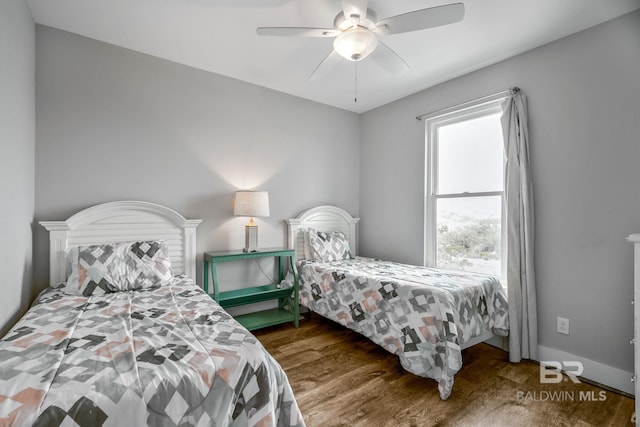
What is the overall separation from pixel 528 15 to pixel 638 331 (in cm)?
208

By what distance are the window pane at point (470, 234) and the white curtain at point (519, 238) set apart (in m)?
0.26

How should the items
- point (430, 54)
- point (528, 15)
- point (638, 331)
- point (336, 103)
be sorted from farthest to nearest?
1. point (336, 103)
2. point (430, 54)
3. point (528, 15)
4. point (638, 331)

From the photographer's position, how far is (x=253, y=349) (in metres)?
1.27

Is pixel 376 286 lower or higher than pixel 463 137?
lower

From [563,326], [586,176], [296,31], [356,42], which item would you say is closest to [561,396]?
[563,326]

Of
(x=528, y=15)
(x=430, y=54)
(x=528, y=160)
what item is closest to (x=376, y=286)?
(x=528, y=160)

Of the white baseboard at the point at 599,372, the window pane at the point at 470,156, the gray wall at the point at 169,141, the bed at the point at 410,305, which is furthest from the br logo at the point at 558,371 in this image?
the gray wall at the point at 169,141

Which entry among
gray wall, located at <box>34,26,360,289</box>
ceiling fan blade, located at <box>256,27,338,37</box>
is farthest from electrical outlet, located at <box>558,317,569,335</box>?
ceiling fan blade, located at <box>256,27,338,37</box>

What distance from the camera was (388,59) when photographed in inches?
85.8

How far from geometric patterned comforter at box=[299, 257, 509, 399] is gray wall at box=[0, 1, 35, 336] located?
219 cm

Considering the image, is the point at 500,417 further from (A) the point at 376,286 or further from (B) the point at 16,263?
(B) the point at 16,263

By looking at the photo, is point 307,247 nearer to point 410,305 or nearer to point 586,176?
point 410,305

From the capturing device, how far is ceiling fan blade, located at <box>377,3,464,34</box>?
62.6 inches

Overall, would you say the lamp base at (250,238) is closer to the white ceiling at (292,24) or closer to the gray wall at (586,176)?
the white ceiling at (292,24)
